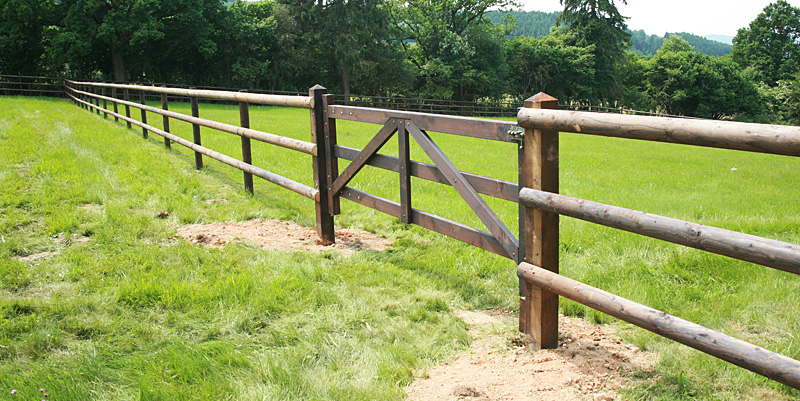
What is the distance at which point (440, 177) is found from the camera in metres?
4.23

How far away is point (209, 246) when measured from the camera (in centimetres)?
517

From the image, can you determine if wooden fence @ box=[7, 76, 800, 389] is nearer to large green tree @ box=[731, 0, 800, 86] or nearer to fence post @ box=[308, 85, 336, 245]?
fence post @ box=[308, 85, 336, 245]

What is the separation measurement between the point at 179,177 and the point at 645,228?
7.11m

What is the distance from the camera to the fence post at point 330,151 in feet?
17.8

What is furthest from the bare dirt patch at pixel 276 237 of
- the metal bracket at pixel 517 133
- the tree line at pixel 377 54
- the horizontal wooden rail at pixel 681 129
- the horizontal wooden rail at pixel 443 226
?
the tree line at pixel 377 54

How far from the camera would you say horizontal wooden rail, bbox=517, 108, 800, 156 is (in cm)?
209

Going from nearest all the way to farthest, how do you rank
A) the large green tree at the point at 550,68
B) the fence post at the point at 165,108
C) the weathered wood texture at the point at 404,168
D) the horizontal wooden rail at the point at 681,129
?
the horizontal wooden rail at the point at 681,129 < the weathered wood texture at the point at 404,168 < the fence post at the point at 165,108 < the large green tree at the point at 550,68

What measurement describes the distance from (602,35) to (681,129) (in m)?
60.0

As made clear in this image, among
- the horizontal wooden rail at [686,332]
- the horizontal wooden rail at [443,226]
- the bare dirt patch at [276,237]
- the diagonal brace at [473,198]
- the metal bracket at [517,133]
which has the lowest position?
the bare dirt patch at [276,237]

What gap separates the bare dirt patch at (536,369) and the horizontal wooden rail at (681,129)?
1225 mm

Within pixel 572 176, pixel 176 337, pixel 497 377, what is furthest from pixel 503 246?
pixel 572 176

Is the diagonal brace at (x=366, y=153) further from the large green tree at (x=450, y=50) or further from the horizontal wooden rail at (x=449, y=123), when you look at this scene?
the large green tree at (x=450, y=50)

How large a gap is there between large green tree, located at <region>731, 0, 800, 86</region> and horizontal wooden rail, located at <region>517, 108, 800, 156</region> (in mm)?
81268

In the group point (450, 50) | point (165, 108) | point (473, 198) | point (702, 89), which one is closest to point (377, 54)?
point (450, 50)
